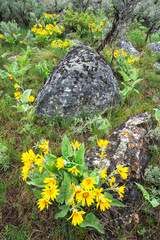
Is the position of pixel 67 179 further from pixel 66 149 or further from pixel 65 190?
pixel 66 149

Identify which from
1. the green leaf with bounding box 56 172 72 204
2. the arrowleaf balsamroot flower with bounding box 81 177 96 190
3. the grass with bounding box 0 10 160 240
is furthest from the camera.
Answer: the grass with bounding box 0 10 160 240

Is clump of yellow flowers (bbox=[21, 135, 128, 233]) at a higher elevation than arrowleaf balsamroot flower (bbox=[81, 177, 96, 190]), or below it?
below

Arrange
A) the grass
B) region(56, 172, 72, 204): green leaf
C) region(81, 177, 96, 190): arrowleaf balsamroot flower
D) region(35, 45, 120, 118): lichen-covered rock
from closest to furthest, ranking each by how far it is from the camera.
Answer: region(81, 177, 96, 190): arrowleaf balsamroot flower < region(56, 172, 72, 204): green leaf < the grass < region(35, 45, 120, 118): lichen-covered rock

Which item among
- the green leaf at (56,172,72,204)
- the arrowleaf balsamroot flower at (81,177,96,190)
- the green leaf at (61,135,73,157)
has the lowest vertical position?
the green leaf at (56,172,72,204)

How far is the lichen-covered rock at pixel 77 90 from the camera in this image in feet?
9.29

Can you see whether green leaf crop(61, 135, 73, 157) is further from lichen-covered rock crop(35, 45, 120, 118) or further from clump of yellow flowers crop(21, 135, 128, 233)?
lichen-covered rock crop(35, 45, 120, 118)

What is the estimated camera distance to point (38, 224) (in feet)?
5.41

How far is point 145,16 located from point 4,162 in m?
11.8

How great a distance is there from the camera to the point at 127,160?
78.4 inches

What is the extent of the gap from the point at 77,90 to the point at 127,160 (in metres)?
1.57

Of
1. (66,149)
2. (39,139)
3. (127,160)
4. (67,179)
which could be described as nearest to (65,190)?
(67,179)

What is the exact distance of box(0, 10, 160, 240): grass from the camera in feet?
5.27

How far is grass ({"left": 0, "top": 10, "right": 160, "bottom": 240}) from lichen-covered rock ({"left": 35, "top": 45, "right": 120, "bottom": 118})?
0.71 ft

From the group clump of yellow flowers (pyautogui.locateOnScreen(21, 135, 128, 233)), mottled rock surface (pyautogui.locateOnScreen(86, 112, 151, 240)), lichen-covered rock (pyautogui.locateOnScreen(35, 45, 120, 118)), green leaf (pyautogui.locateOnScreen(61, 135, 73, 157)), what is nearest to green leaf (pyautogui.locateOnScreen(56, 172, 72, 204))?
clump of yellow flowers (pyautogui.locateOnScreen(21, 135, 128, 233))
